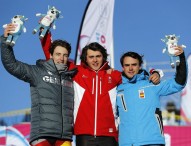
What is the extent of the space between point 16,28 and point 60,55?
539 millimetres

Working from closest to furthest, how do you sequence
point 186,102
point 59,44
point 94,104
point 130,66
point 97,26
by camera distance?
point 94,104 → point 59,44 → point 130,66 → point 97,26 → point 186,102

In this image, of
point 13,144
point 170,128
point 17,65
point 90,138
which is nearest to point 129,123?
point 90,138

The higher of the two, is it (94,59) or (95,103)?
(94,59)

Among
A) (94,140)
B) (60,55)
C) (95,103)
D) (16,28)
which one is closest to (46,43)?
(60,55)

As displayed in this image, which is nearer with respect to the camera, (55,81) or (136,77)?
(55,81)

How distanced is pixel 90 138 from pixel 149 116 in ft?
2.21

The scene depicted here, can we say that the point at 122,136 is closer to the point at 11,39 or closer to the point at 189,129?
the point at 11,39

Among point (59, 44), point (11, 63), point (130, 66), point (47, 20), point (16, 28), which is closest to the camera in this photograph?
point (11, 63)

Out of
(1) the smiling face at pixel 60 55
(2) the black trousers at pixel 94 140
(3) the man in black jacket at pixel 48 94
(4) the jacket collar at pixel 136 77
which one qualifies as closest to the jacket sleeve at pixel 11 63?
(3) the man in black jacket at pixel 48 94

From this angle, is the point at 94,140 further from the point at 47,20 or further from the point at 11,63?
the point at 47,20

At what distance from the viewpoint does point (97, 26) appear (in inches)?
348

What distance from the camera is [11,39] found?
4.09 m

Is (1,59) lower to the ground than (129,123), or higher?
higher

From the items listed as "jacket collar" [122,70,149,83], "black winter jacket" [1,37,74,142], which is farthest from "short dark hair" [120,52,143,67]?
"black winter jacket" [1,37,74,142]
